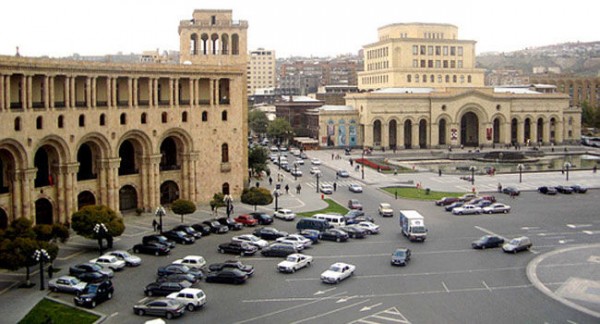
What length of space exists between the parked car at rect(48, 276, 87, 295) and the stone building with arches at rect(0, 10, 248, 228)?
14.0m

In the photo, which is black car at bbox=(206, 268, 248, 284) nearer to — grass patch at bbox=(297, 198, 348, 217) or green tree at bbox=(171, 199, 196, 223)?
green tree at bbox=(171, 199, 196, 223)

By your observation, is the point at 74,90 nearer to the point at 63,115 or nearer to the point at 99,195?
the point at 63,115

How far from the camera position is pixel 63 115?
54219 millimetres

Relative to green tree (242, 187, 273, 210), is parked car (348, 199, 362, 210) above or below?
below

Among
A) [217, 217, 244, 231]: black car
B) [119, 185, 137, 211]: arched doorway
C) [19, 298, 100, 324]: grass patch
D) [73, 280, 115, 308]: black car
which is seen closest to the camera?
[19, 298, 100, 324]: grass patch

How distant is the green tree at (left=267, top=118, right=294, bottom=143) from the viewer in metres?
133

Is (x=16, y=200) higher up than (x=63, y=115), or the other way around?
(x=63, y=115)

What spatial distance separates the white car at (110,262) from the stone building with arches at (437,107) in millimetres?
81437

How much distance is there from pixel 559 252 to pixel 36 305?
3100 cm

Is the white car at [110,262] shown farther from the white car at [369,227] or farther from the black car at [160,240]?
the white car at [369,227]

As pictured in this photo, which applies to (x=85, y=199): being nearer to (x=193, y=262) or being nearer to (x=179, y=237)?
(x=179, y=237)

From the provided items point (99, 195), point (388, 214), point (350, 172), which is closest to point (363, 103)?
point (350, 172)

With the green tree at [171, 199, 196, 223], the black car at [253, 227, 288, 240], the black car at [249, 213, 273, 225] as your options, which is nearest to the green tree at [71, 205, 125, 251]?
the green tree at [171, 199, 196, 223]

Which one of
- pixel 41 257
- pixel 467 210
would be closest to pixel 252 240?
pixel 41 257
